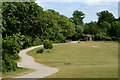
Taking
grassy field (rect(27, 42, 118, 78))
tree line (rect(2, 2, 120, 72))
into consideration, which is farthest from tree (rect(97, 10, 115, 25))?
tree line (rect(2, 2, 120, 72))

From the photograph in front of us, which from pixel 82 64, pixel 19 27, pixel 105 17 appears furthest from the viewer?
pixel 105 17

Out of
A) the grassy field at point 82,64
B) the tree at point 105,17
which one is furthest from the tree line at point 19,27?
the tree at point 105,17

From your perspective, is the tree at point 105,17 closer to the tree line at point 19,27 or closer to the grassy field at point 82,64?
the grassy field at point 82,64

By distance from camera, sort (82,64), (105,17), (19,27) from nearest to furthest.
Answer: (19,27), (82,64), (105,17)

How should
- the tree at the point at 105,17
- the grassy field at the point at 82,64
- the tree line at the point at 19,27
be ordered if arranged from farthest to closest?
the tree at the point at 105,17, the tree line at the point at 19,27, the grassy field at the point at 82,64

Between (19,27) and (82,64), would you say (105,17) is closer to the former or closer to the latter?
(82,64)

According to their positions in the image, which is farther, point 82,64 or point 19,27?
point 82,64

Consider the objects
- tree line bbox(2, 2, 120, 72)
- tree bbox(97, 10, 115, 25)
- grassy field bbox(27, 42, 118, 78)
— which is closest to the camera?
grassy field bbox(27, 42, 118, 78)

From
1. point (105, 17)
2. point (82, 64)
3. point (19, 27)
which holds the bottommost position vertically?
point (82, 64)

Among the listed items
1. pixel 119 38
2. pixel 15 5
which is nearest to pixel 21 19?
pixel 15 5

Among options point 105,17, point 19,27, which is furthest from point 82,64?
point 105,17

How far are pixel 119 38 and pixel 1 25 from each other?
301ft

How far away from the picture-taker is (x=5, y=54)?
21.0 metres

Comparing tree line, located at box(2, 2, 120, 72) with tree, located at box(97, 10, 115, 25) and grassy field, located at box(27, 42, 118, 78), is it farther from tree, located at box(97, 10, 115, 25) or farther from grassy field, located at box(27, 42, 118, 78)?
tree, located at box(97, 10, 115, 25)
